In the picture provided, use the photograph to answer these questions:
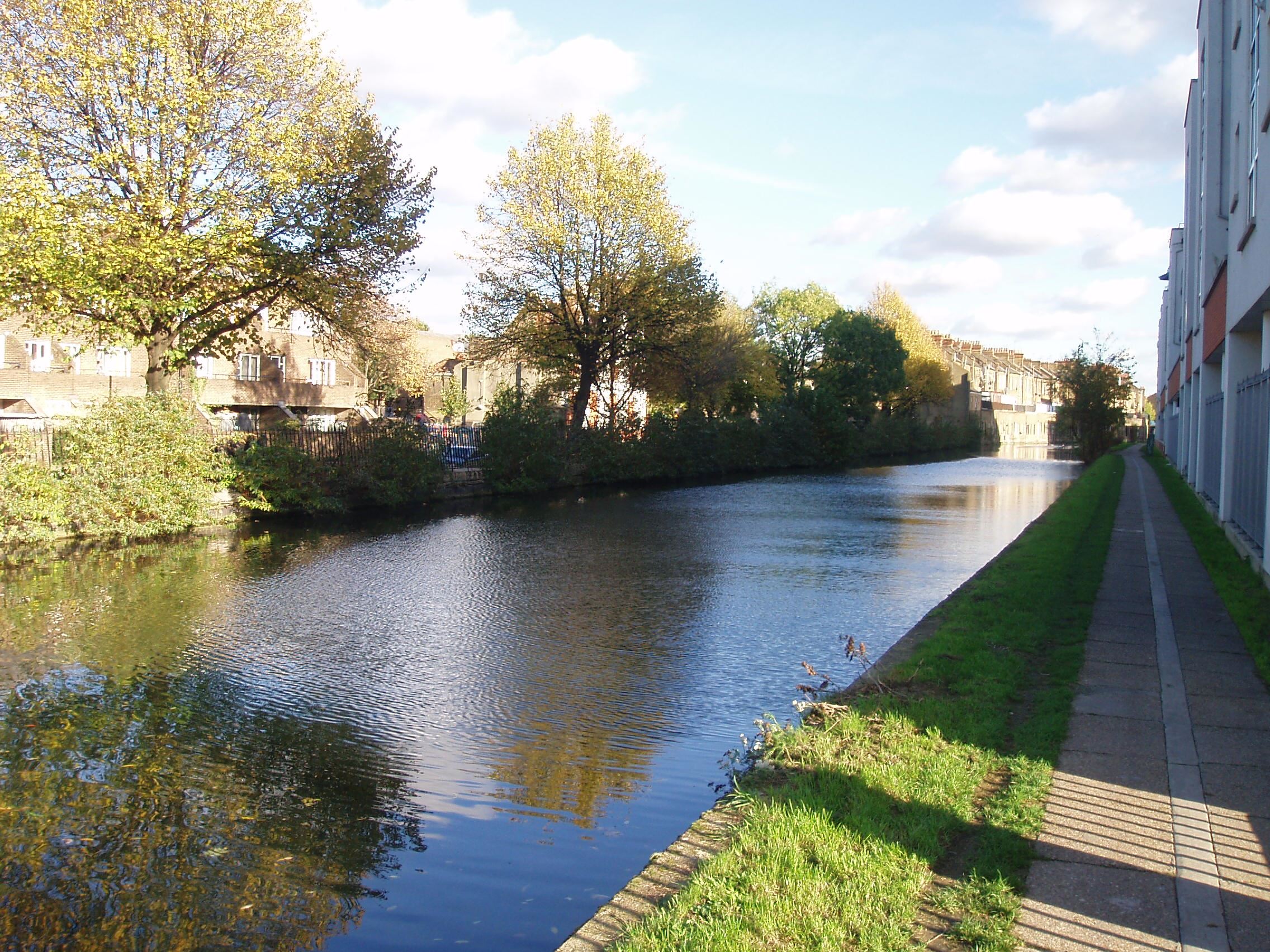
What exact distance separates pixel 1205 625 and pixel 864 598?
406 centimetres

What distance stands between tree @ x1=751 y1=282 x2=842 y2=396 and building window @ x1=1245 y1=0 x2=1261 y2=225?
54956 millimetres

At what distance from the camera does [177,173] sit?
20.8m

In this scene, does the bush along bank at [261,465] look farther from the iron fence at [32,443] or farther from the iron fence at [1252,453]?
the iron fence at [1252,453]

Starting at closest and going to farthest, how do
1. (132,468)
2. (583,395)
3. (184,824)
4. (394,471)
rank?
(184,824)
(132,468)
(394,471)
(583,395)

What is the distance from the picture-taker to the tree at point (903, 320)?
81.8 metres

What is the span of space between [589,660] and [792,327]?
62.8 meters

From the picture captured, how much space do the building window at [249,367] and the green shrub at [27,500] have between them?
45010 mm

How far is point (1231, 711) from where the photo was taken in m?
6.33

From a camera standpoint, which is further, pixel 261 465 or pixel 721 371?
pixel 721 371

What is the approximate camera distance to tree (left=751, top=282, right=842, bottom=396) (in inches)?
2734

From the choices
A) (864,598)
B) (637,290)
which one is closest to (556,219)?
(637,290)

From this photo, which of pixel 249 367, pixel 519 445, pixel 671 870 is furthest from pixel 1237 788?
pixel 249 367

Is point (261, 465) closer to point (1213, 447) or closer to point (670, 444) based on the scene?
point (1213, 447)

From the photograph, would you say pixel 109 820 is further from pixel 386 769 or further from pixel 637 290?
pixel 637 290
